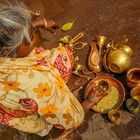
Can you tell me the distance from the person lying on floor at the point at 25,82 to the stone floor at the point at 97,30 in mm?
407

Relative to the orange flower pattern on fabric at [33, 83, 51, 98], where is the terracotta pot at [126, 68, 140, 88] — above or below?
below

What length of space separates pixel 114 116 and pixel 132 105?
18 centimetres

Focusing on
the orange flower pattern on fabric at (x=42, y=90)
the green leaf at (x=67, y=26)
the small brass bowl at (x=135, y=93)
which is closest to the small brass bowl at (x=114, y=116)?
the small brass bowl at (x=135, y=93)

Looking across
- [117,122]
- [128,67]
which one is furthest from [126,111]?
[128,67]

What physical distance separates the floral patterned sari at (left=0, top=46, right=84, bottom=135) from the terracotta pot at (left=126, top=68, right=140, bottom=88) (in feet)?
1.76

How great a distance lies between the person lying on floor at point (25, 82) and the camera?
2090 millimetres

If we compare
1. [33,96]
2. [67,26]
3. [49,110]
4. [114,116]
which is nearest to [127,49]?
[114,116]

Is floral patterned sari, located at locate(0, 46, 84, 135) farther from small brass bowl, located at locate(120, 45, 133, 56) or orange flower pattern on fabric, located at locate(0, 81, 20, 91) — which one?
small brass bowl, located at locate(120, 45, 133, 56)

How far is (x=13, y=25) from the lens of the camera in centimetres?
205

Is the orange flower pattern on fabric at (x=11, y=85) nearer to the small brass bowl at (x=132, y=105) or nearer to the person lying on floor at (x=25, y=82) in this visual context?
the person lying on floor at (x=25, y=82)

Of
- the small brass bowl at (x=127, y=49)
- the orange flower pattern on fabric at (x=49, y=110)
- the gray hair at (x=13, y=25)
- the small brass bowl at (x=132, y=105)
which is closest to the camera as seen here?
the gray hair at (x=13, y=25)

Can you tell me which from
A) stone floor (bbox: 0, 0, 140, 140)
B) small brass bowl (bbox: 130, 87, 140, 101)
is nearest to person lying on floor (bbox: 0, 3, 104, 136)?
stone floor (bbox: 0, 0, 140, 140)

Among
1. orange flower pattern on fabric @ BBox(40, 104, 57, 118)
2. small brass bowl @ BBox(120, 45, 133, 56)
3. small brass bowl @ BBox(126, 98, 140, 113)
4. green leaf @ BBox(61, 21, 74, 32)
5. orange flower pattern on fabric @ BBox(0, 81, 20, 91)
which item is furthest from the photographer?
green leaf @ BBox(61, 21, 74, 32)

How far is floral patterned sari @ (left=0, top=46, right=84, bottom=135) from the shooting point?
2.14 metres
